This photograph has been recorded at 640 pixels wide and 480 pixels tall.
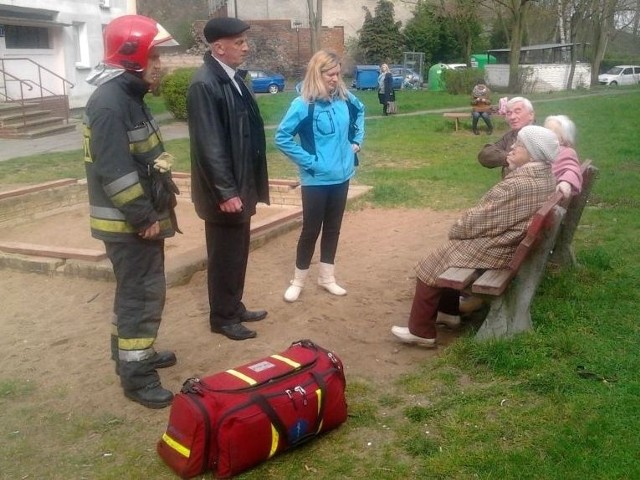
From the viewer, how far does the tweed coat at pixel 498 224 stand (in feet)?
13.9

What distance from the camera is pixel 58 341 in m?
4.84

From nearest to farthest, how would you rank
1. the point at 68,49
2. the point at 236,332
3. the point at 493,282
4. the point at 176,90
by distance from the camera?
the point at 493,282
the point at 236,332
the point at 176,90
the point at 68,49

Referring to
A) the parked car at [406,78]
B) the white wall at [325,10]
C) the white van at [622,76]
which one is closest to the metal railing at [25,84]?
the parked car at [406,78]

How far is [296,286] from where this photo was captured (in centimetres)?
544

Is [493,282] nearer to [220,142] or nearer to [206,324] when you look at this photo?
[220,142]

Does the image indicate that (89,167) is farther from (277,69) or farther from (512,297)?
(277,69)

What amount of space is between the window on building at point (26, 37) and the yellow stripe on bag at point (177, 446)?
21.7m

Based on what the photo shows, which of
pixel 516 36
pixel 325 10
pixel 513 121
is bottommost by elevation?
pixel 513 121

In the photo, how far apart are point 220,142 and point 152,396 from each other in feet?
4.72

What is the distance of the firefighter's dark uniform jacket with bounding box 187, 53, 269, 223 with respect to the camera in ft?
14.0

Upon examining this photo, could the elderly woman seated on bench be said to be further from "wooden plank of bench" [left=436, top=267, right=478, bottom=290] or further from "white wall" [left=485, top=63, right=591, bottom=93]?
"white wall" [left=485, top=63, right=591, bottom=93]

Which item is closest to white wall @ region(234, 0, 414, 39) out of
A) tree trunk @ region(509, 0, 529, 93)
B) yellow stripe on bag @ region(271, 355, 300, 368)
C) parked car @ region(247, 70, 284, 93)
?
parked car @ region(247, 70, 284, 93)

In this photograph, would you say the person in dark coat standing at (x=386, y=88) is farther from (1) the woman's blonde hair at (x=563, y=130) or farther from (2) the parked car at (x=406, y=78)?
(2) the parked car at (x=406, y=78)

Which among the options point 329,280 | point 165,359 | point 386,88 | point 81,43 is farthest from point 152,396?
point 81,43
